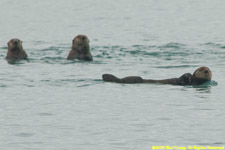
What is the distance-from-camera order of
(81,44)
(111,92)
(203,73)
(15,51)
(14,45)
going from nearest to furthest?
(111,92)
(203,73)
(81,44)
(14,45)
(15,51)

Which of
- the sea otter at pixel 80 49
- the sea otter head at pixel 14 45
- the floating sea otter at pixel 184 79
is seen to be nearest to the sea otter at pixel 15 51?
the sea otter head at pixel 14 45

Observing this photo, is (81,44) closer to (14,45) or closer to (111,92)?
(14,45)

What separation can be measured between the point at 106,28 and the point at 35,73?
52.3ft

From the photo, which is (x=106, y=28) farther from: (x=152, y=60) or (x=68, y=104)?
(x=68, y=104)

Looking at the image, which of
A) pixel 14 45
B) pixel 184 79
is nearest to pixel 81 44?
pixel 14 45

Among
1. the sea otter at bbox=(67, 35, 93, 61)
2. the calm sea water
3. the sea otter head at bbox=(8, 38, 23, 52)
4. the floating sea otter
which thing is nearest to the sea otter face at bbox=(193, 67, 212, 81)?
the floating sea otter

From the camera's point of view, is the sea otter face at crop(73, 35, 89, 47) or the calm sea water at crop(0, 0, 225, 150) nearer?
the calm sea water at crop(0, 0, 225, 150)

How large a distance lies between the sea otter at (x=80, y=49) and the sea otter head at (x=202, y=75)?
5.30m

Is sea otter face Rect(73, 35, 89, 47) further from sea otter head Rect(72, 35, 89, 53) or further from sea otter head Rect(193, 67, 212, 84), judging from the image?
sea otter head Rect(193, 67, 212, 84)

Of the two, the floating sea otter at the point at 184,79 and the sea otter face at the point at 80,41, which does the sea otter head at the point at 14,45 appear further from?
the floating sea otter at the point at 184,79

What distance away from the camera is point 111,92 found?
16.8 m

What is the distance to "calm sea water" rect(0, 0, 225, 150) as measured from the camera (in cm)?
1263

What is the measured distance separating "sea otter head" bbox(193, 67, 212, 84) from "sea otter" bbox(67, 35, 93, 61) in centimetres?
530

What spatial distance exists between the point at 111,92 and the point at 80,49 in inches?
210
